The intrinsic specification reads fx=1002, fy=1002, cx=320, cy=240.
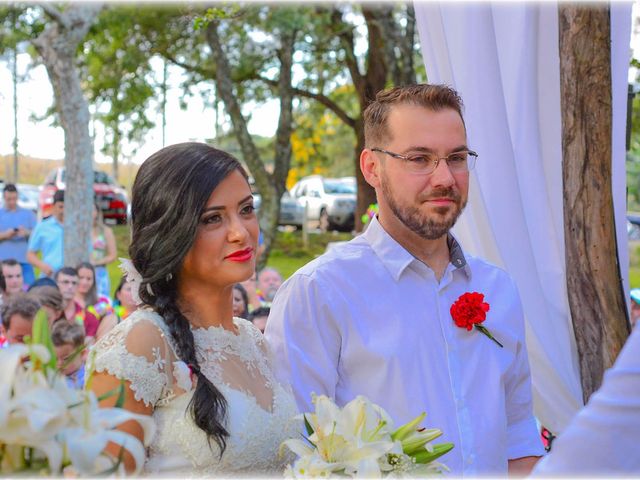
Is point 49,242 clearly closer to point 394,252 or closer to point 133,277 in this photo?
point 394,252

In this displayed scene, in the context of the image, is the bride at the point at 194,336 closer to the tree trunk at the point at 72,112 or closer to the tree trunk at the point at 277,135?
the tree trunk at the point at 72,112

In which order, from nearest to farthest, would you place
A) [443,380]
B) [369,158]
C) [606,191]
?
[443,380]
[369,158]
[606,191]

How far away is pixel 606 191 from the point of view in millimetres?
3811

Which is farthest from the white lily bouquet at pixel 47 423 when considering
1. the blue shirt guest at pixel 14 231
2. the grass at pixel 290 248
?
the grass at pixel 290 248

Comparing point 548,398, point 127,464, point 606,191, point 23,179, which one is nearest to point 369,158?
point 606,191

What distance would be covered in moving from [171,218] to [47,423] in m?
1.27

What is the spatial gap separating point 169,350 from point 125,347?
0.41 ft

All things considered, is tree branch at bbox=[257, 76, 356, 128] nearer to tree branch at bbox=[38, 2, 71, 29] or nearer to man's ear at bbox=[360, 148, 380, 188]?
tree branch at bbox=[38, 2, 71, 29]

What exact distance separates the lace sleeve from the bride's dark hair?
0.05m

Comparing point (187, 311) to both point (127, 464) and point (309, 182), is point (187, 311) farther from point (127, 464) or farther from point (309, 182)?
point (309, 182)

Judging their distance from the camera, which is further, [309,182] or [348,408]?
[309,182]

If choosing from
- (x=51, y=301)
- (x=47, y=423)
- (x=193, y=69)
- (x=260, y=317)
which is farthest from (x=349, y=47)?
(x=47, y=423)

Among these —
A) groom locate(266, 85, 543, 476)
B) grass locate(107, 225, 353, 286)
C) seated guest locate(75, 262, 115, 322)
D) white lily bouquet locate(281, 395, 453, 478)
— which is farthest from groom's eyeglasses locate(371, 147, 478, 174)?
grass locate(107, 225, 353, 286)

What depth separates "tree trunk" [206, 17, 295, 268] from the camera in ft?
53.3
